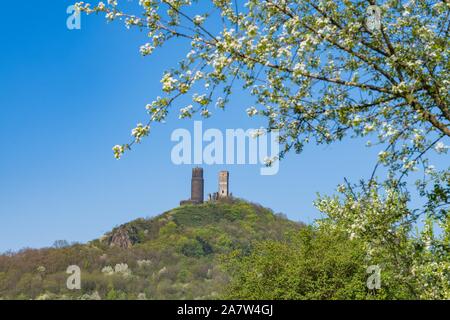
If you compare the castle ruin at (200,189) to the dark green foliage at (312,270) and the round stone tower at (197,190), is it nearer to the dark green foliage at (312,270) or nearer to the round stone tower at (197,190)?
the round stone tower at (197,190)

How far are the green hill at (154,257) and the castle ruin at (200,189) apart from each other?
5.08m

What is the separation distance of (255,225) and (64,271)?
47659 millimetres

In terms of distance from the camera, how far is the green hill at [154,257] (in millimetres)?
119125

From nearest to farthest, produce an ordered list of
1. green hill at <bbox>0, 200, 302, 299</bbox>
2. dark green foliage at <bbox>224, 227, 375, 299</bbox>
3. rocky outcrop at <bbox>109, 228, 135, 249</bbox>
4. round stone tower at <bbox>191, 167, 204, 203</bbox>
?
dark green foliage at <bbox>224, 227, 375, 299</bbox> < green hill at <bbox>0, 200, 302, 299</bbox> < rocky outcrop at <bbox>109, 228, 135, 249</bbox> < round stone tower at <bbox>191, 167, 204, 203</bbox>

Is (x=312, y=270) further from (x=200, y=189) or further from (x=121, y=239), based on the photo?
(x=200, y=189)

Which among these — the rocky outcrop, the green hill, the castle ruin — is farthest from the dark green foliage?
the castle ruin

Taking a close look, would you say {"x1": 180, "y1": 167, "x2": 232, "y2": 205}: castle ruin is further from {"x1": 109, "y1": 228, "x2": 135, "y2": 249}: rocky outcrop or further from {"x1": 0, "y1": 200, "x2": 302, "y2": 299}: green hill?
{"x1": 109, "y1": 228, "x2": 135, "y2": 249}: rocky outcrop

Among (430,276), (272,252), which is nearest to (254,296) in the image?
(272,252)

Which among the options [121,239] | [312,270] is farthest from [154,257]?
[312,270]

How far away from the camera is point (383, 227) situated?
41.9 ft

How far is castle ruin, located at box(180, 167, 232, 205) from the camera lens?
183 m

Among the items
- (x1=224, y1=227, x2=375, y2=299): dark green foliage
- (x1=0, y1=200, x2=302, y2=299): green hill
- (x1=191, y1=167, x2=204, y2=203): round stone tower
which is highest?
(x1=191, y1=167, x2=204, y2=203): round stone tower

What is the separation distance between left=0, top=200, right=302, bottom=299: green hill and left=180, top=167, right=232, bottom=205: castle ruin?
5078 millimetres

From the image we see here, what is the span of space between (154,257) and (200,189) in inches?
1956
